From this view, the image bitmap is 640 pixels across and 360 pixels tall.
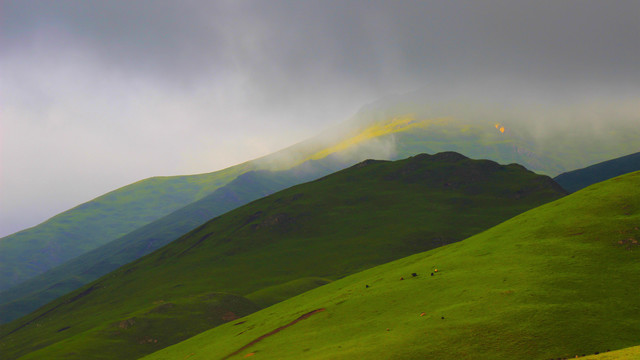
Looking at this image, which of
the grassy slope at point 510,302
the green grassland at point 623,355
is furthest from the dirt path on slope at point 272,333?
the green grassland at point 623,355

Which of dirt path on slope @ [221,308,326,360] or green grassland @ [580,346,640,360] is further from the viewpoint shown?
dirt path on slope @ [221,308,326,360]

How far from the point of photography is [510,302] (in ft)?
125

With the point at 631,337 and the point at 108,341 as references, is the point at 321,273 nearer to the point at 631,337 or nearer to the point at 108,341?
the point at 108,341

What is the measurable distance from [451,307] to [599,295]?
36.3 ft

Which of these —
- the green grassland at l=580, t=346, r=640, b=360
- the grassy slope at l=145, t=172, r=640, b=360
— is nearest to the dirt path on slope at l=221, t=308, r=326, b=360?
the grassy slope at l=145, t=172, r=640, b=360

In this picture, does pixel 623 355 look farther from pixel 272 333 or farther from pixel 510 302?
pixel 272 333

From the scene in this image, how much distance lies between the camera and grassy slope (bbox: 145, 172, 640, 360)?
1296 inches

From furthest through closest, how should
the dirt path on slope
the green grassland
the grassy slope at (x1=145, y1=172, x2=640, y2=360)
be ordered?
the dirt path on slope < the grassy slope at (x1=145, y1=172, x2=640, y2=360) < the green grassland

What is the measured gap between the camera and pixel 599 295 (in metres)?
37.6

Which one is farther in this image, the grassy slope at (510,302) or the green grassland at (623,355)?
the grassy slope at (510,302)

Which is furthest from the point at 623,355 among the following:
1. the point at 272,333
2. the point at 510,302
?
the point at 272,333

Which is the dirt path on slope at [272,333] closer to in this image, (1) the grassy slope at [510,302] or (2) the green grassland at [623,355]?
(1) the grassy slope at [510,302]

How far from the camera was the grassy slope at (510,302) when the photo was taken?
32.9m

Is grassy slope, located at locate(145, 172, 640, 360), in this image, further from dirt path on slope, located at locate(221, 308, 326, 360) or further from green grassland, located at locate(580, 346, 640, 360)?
dirt path on slope, located at locate(221, 308, 326, 360)
